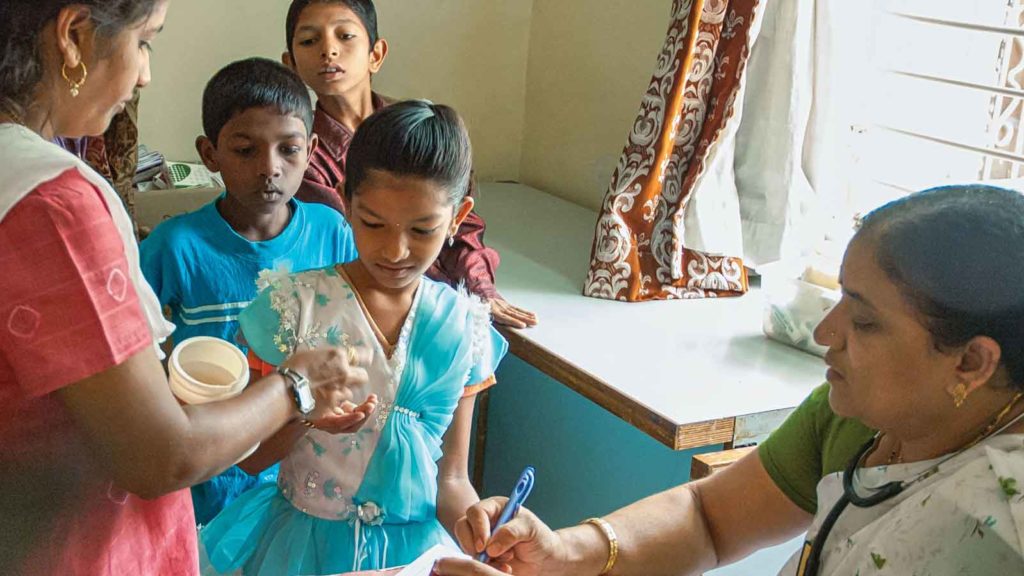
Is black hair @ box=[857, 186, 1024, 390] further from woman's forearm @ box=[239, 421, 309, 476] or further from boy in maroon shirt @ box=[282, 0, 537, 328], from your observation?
boy in maroon shirt @ box=[282, 0, 537, 328]

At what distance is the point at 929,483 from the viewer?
3.80 feet

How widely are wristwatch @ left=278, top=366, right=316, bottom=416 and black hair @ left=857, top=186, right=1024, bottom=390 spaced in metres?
0.65

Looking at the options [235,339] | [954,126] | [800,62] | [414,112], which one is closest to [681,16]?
[800,62]

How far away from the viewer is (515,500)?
4.17 ft

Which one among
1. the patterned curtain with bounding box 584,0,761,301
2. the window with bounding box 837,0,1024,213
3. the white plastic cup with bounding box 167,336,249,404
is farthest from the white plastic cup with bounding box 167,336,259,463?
the window with bounding box 837,0,1024,213

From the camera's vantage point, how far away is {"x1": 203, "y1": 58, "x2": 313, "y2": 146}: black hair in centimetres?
200

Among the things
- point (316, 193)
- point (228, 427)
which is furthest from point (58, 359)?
point (316, 193)

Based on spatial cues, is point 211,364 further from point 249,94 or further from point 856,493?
point 249,94

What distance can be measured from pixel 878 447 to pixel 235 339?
1.08 meters

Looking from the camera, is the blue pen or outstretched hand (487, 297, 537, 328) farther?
outstretched hand (487, 297, 537, 328)

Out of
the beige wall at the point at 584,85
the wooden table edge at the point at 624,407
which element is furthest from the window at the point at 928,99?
the wooden table edge at the point at 624,407

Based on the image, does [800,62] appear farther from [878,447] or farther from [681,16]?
[878,447]

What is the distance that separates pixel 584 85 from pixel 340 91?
3.52 feet

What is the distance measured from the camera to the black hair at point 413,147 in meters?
1.56
